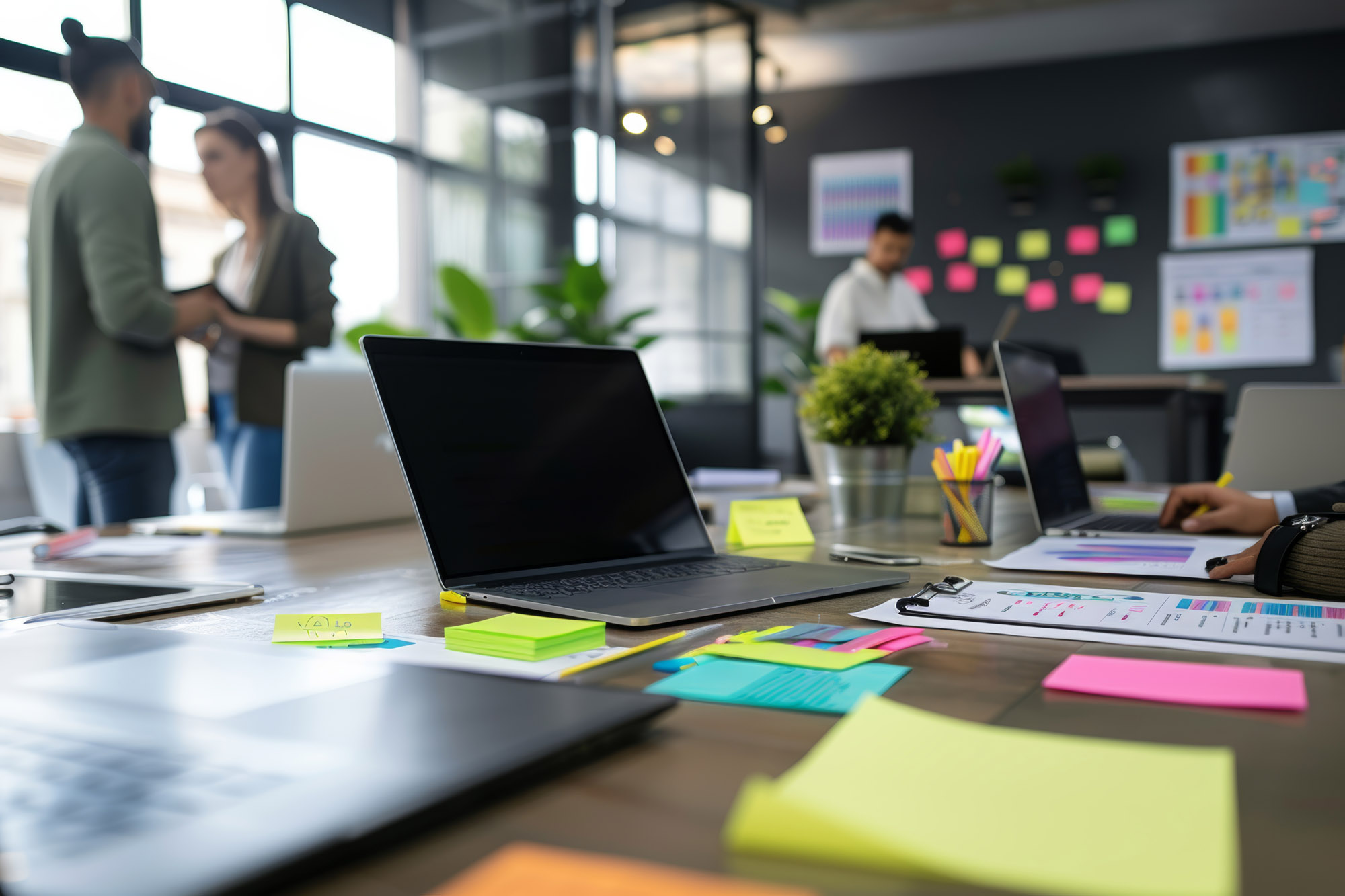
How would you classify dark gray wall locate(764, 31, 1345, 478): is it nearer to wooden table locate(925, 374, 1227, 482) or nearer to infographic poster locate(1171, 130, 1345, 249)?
infographic poster locate(1171, 130, 1345, 249)

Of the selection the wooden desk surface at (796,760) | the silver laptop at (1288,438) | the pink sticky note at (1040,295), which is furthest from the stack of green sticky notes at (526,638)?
the pink sticky note at (1040,295)

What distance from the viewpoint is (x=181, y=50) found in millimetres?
3648

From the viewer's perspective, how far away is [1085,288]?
606cm

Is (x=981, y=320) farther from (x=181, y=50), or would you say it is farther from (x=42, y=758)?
(x=42, y=758)

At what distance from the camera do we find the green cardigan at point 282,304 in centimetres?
219

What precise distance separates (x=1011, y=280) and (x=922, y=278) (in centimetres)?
54

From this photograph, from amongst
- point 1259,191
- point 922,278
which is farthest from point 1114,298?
point 922,278

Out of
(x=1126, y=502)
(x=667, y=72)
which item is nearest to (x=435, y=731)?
(x=1126, y=502)

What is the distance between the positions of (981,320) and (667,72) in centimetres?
250

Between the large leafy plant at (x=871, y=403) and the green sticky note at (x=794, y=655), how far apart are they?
844 millimetres

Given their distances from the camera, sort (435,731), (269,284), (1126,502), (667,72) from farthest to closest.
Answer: (667,72), (269,284), (1126,502), (435,731)

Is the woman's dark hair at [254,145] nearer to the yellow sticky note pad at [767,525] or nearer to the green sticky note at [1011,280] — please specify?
the yellow sticky note pad at [767,525]

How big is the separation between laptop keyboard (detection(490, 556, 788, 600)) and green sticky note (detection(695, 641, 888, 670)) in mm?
206

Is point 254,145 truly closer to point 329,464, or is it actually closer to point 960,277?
point 329,464
